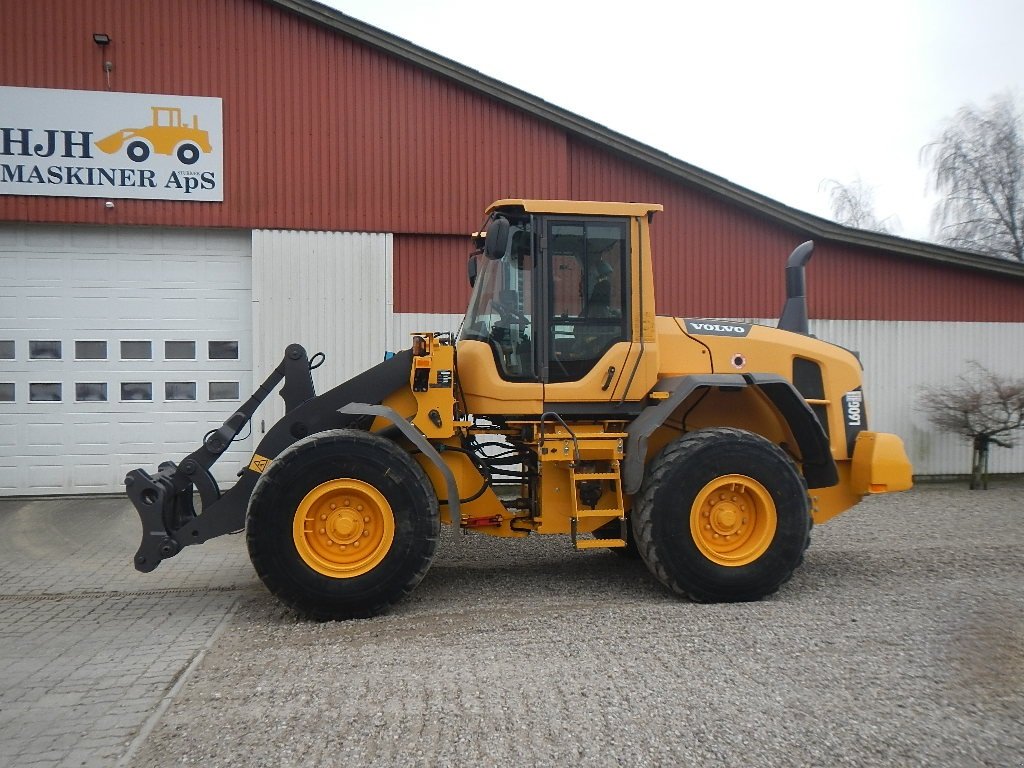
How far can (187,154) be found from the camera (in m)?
10.8

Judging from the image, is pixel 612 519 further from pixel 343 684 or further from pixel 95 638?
pixel 95 638

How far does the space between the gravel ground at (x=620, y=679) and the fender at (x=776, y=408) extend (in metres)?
0.91

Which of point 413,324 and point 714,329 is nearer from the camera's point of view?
point 714,329

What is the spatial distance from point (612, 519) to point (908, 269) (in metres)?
8.55

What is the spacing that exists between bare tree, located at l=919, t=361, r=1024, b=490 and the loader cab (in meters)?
7.84

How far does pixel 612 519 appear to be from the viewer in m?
6.31

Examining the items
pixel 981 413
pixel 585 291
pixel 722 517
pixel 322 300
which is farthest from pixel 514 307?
pixel 981 413

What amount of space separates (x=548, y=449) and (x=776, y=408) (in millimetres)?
1876

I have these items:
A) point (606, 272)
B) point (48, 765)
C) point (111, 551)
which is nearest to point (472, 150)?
point (606, 272)

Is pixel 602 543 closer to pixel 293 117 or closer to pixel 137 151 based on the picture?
pixel 293 117

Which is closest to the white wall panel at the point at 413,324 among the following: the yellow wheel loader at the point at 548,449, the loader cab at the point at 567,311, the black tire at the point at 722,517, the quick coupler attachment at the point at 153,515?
the yellow wheel loader at the point at 548,449

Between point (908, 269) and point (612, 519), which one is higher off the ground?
point (908, 269)

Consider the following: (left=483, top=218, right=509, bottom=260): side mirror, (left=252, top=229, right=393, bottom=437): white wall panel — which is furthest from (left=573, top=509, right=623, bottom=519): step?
(left=252, top=229, right=393, bottom=437): white wall panel

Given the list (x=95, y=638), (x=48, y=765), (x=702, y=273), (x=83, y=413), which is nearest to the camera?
(x=48, y=765)
